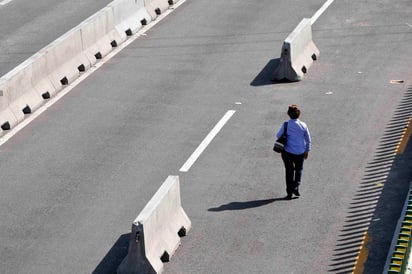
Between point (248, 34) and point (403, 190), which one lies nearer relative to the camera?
point (403, 190)

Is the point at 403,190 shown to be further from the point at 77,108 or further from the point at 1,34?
the point at 1,34

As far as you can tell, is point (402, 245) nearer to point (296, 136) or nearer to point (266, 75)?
point (296, 136)

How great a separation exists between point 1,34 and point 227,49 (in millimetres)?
6180

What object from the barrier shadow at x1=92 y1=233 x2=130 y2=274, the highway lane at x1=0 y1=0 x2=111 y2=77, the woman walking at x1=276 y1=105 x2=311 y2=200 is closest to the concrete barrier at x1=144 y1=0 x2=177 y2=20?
the highway lane at x1=0 y1=0 x2=111 y2=77

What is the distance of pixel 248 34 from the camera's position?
1114 inches

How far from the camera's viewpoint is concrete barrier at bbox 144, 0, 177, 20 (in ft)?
96.8

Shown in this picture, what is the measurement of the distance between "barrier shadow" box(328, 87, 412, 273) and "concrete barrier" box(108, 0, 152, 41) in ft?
27.5

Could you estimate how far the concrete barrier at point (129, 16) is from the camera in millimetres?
27703

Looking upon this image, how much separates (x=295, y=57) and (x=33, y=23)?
8419mm

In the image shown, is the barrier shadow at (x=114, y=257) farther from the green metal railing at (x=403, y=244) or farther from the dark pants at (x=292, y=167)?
the green metal railing at (x=403, y=244)

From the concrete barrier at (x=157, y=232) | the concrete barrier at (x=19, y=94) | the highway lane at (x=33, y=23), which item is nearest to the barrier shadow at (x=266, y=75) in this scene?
the concrete barrier at (x=19, y=94)

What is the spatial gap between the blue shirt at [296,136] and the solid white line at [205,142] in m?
2.46

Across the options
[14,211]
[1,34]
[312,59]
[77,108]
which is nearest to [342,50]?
[312,59]

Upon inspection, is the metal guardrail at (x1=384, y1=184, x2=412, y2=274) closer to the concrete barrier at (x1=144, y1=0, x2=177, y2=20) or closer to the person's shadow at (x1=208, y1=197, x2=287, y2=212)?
the person's shadow at (x1=208, y1=197, x2=287, y2=212)
